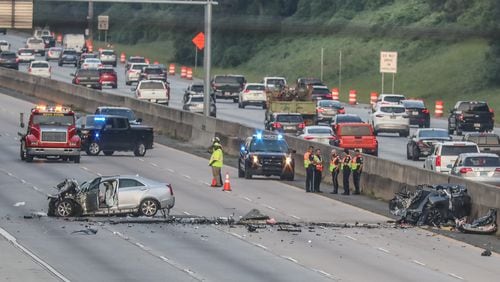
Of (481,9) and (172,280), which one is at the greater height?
(481,9)

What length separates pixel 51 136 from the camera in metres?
59.7

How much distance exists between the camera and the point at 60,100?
92688 mm

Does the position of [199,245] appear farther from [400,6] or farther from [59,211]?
[400,6]

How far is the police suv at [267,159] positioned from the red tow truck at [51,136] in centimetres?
709

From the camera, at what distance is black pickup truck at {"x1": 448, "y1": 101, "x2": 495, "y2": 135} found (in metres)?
78.2

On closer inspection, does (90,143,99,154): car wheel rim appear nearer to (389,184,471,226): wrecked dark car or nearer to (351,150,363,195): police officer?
(351,150,363,195): police officer

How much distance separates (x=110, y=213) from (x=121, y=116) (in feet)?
77.8

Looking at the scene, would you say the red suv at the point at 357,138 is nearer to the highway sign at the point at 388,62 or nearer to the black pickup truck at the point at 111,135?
the black pickup truck at the point at 111,135

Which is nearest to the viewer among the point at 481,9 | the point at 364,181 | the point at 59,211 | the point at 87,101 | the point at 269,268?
the point at 269,268

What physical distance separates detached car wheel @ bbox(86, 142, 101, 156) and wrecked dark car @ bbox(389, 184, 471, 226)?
76.4 feet

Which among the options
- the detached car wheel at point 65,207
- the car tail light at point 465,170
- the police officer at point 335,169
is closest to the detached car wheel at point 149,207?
the detached car wheel at point 65,207

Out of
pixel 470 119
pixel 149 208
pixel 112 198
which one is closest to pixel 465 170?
pixel 149 208

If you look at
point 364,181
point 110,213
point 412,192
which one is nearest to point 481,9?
point 364,181

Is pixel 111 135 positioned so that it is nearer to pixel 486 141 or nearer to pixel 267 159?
pixel 267 159
